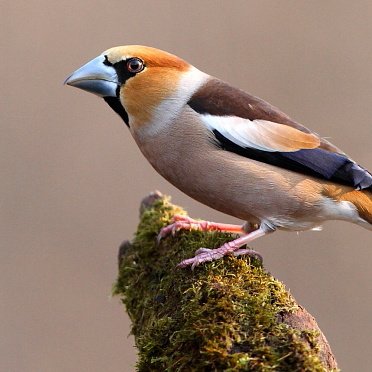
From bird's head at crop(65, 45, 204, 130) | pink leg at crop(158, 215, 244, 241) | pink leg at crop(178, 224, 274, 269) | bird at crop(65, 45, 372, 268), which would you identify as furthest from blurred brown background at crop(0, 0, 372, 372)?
A: pink leg at crop(178, 224, 274, 269)

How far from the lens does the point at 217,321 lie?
231 centimetres

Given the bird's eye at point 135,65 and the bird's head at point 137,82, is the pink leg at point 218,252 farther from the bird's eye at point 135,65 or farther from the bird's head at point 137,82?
the bird's eye at point 135,65

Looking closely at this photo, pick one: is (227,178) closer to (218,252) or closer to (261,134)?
(261,134)

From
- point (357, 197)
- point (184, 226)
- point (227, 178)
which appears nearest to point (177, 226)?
point (184, 226)

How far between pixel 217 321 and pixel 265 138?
1.21m

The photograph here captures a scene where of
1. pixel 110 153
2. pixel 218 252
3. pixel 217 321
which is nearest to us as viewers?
pixel 217 321

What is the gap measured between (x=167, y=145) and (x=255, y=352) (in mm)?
1355

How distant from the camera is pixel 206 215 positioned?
6.11 m

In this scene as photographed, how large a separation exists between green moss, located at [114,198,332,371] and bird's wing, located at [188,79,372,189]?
17.6 inches

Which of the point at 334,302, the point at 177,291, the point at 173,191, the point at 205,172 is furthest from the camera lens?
the point at 173,191

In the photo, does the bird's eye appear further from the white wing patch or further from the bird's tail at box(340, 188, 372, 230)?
the bird's tail at box(340, 188, 372, 230)

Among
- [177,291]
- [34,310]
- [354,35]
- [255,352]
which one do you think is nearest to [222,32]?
[354,35]

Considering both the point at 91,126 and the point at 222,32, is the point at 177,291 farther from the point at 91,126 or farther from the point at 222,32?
the point at 222,32

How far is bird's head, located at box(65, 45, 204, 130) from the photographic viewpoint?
3373 mm
